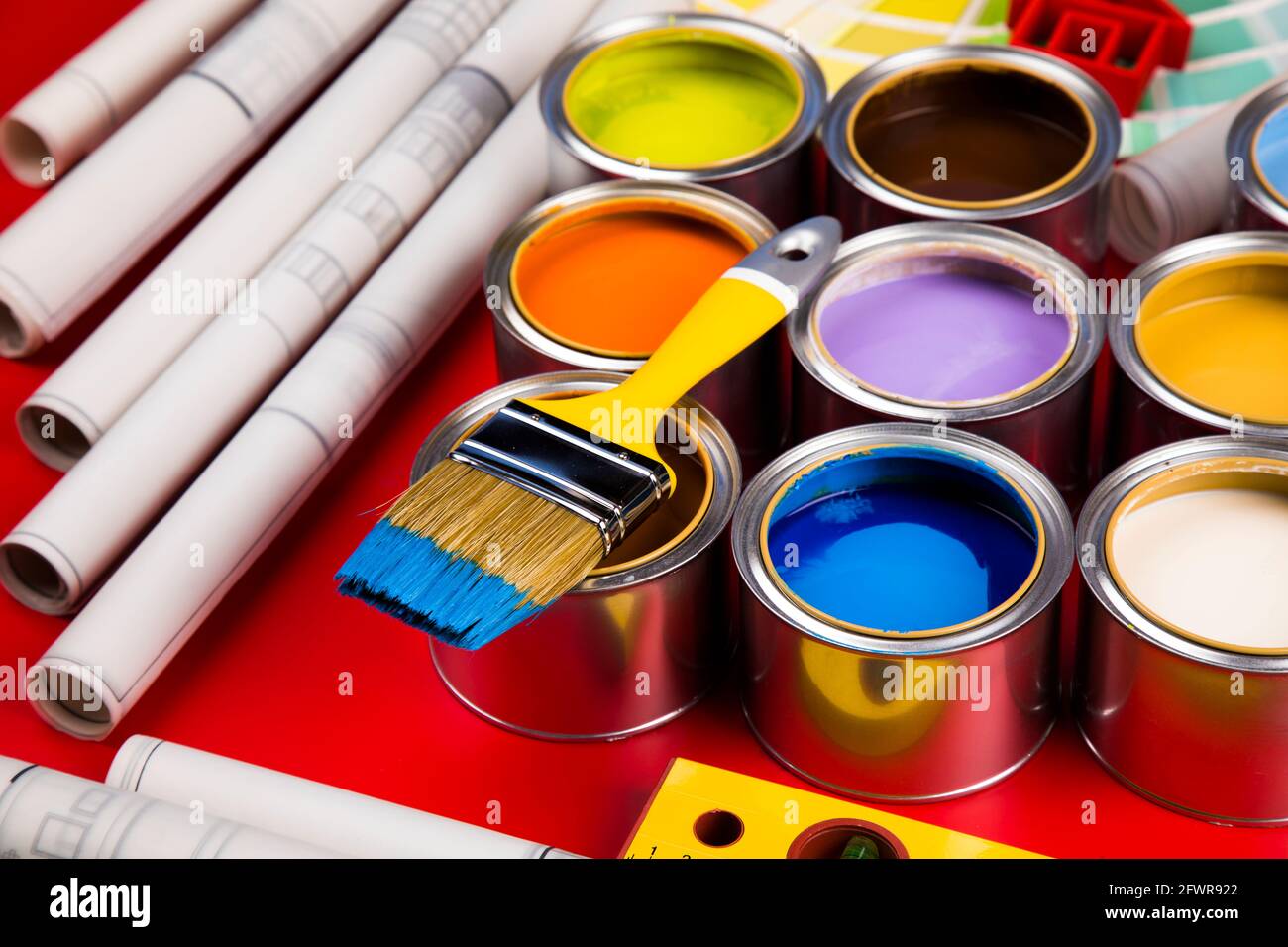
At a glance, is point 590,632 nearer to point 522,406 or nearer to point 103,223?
point 522,406

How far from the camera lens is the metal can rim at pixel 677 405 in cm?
286

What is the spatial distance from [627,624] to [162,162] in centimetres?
167

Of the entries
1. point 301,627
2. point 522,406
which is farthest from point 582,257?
point 301,627

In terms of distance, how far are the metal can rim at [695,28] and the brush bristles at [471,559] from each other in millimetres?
1053

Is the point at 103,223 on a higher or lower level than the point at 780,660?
higher

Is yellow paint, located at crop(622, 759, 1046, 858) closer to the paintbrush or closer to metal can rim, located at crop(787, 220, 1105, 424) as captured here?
the paintbrush

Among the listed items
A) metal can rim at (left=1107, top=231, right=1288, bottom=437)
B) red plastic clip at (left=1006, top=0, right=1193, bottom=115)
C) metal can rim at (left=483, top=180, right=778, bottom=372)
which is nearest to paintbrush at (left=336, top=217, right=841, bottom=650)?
metal can rim at (left=483, top=180, right=778, bottom=372)

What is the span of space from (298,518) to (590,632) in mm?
866

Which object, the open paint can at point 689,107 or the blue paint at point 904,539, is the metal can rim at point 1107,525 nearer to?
the blue paint at point 904,539

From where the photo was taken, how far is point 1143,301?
3305mm

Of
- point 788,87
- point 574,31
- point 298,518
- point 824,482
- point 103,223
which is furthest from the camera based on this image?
point 574,31

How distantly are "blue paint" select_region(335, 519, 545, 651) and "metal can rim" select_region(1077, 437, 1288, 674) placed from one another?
3.00ft

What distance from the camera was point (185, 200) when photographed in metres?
3.90

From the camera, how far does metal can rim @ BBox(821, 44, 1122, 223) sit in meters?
3.49
